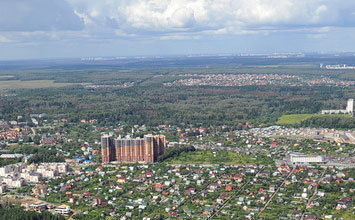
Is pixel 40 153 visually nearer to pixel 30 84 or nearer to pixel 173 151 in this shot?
pixel 173 151

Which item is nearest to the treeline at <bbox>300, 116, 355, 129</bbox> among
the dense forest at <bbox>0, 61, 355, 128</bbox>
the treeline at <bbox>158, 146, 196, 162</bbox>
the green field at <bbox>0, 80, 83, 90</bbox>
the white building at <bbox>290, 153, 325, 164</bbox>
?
the dense forest at <bbox>0, 61, 355, 128</bbox>

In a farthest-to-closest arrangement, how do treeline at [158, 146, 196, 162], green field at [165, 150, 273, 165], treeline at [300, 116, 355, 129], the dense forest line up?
the dense forest, treeline at [300, 116, 355, 129], treeline at [158, 146, 196, 162], green field at [165, 150, 273, 165]

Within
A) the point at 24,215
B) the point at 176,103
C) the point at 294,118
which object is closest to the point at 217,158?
the point at 24,215

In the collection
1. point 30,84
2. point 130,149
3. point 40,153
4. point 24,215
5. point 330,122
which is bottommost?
point 30,84

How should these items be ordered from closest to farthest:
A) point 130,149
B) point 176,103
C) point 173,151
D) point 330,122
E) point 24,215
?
point 24,215 → point 130,149 → point 173,151 → point 330,122 → point 176,103

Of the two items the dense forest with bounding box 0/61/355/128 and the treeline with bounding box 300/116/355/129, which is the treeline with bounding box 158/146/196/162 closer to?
the dense forest with bounding box 0/61/355/128

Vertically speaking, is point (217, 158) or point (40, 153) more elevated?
point (40, 153)
